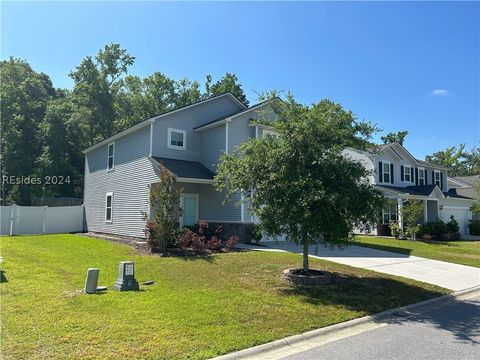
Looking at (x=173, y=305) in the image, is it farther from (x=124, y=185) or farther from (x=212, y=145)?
(x=124, y=185)

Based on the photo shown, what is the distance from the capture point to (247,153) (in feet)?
35.2

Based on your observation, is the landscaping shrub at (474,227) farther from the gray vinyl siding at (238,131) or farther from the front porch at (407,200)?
the gray vinyl siding at (238,131)

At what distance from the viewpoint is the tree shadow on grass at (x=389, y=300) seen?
7328 mm

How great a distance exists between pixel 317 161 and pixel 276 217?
1768mm

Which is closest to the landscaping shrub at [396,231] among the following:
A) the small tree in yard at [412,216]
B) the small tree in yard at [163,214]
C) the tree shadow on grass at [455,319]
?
the small tree in yard at [412,216]

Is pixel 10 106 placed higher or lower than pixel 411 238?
higher

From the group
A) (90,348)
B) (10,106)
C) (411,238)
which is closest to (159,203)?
(90,348)

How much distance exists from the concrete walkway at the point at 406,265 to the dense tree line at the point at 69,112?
1013 inches

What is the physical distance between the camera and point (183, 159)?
21141 mm

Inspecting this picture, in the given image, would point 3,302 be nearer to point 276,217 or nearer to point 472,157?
point 276,217

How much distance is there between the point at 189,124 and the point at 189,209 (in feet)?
15.4

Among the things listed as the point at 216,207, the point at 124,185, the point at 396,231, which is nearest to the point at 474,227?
the point at 396,231

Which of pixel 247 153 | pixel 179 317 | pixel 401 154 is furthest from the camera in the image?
pixel 401 154

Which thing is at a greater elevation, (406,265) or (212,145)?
(212,145)
